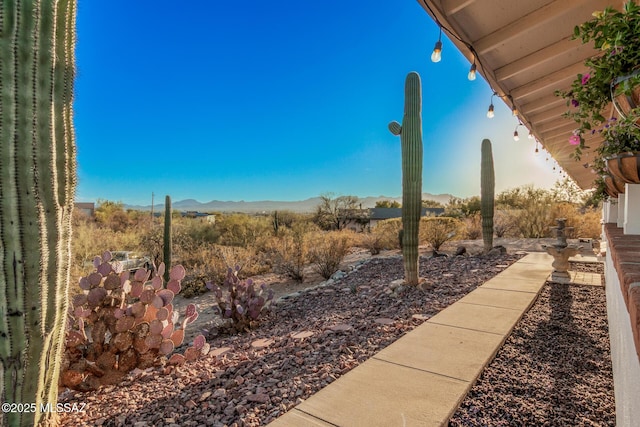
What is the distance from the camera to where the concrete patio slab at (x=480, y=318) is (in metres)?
3.07

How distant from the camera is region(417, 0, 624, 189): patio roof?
300cm

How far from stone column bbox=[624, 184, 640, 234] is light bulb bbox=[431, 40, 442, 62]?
6.45 ft

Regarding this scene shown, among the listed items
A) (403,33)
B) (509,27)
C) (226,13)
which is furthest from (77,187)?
(226,13)

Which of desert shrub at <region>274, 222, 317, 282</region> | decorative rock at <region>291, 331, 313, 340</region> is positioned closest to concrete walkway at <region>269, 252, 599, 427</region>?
decorative rock at <region>291, 331, 313, 340</region>

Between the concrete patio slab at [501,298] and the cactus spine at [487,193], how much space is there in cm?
417

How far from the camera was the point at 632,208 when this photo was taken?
2537 millimetres

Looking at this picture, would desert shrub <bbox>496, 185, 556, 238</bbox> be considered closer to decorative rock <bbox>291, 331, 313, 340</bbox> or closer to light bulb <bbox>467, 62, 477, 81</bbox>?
light bulb <bbox>467, 62, 477, 81</bbox>

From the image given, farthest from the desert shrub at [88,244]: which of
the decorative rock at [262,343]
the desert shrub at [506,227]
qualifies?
the desert shrub at [506,227]

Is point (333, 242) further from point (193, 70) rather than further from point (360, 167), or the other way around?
point (360, 167)

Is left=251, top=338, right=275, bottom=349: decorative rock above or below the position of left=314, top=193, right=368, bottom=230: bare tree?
below

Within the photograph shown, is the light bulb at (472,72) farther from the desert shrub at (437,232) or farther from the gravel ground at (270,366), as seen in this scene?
the desert shrub at (437,232)

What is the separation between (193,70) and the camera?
65.3 ft

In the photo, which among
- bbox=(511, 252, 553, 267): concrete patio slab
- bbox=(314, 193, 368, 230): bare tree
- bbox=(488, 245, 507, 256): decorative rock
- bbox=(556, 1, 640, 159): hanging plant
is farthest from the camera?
bbox=(314, 193, 368, 230): bare tree

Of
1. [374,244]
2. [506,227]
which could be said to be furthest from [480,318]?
[506,227]
